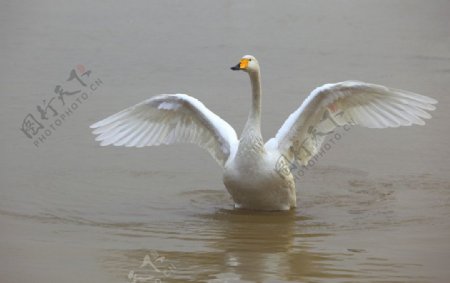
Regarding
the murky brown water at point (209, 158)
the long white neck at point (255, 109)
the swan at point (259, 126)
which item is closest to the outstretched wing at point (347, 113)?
the swan at point (259, 126)

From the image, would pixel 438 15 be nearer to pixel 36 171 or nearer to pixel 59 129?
pixel 59 129

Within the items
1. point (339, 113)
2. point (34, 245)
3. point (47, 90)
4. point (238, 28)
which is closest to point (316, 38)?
point (238, 28)

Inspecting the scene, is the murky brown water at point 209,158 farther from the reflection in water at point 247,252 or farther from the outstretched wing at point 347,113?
the outstretched wing at point 347,113

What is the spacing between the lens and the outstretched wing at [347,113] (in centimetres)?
981

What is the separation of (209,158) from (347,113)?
2.21 meters

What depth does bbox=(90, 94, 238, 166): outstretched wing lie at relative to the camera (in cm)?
1034

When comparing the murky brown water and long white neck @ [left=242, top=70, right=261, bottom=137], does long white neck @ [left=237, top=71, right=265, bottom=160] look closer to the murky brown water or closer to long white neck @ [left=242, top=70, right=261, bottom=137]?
long white neck @ [left=242, top=70, right=261, bottom=137]

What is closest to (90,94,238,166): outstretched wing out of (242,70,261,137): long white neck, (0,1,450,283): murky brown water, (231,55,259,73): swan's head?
(242,70,261,137): long white neck

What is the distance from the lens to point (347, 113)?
33.1 feet

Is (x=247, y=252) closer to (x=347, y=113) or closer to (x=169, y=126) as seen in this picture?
(x=347, y=113)

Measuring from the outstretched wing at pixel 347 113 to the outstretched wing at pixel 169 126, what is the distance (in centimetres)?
59

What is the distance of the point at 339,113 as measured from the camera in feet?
33.0

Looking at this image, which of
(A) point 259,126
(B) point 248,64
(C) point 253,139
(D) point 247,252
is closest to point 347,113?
(A) point 259,126

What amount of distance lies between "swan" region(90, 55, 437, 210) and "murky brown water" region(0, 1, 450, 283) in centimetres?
36
